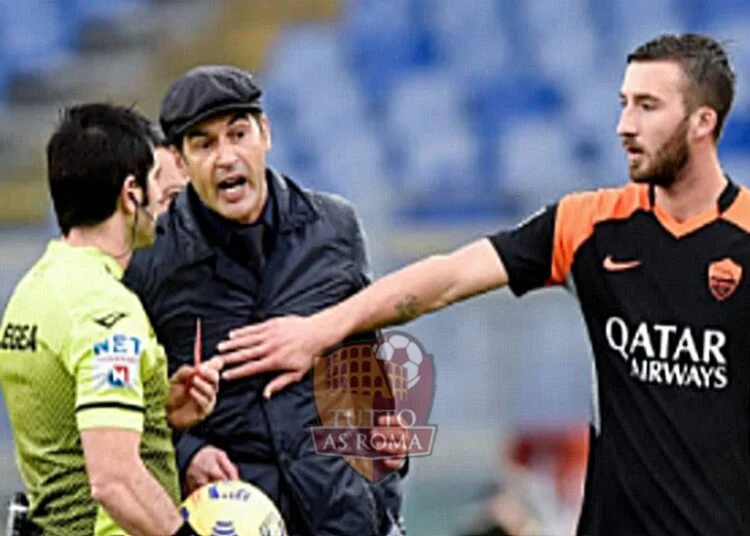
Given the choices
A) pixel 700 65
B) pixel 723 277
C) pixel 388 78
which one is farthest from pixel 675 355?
pixel 388 78

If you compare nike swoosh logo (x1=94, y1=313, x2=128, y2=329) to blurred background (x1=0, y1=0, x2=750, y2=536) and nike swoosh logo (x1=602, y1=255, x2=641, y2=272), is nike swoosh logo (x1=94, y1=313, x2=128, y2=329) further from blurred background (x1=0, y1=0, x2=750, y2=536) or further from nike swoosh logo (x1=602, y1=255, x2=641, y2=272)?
blurred background (x1=0, y1=0, x2=750, y2=536)

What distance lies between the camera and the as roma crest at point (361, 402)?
548 centimetres

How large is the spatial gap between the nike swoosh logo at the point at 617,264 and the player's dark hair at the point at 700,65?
0.39m

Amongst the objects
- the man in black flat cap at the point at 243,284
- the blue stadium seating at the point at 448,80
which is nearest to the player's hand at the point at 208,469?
the man in black flat cap at the point at 243,284

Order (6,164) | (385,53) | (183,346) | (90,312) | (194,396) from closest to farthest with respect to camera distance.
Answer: (90,312), (194,396), (183,346), (6,164), (385,53)

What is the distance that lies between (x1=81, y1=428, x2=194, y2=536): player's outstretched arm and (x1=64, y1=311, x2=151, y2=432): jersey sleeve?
0.03 meters

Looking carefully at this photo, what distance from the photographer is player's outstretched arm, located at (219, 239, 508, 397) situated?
5250 mm

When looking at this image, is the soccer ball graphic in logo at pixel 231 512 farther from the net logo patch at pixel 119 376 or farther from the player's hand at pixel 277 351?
the net logo patch at pixel 119 376

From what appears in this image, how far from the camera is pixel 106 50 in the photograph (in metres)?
14.7

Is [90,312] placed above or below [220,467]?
above

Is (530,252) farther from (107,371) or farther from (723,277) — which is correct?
(107,371)

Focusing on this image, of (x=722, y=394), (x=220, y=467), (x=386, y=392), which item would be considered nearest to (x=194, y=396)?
(x=220, y=467)

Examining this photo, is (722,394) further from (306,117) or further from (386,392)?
(306,117)

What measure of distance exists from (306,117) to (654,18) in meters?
2.82
